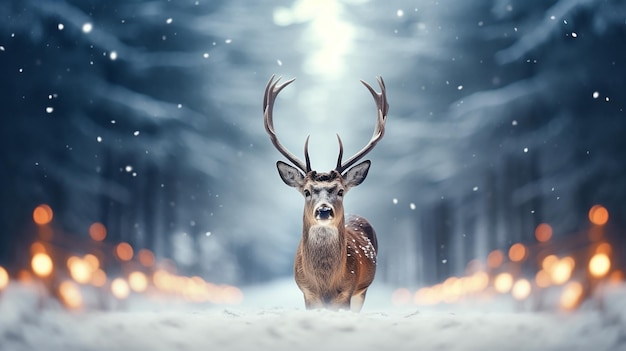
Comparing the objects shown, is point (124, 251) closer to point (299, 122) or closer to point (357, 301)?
point (357, 301)

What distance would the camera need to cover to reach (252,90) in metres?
6.26

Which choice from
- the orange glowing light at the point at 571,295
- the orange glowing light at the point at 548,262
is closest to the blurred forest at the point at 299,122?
the orange glowing light at the point at 548,262

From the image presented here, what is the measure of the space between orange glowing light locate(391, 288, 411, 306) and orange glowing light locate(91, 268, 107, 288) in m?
2.28

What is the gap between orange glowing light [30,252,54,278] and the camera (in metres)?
3.95

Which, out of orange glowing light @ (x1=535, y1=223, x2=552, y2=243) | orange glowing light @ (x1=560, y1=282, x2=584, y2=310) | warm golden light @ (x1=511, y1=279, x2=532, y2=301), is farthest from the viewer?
orange glowing light @ (x1=535, y1=223, x2=552, y2=243)

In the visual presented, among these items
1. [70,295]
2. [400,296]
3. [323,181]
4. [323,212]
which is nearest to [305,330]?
[323,212]

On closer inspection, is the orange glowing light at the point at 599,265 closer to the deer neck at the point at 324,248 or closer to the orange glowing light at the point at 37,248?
the deer neck at the point at 324,248

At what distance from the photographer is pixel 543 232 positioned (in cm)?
479

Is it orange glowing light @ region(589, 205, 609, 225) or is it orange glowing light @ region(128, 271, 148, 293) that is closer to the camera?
orange glowing light @ region(589, 205, 609, 225)

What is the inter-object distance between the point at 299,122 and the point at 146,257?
1.84 m

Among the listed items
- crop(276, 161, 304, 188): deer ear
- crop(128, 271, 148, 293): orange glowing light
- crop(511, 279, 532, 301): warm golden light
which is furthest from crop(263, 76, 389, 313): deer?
crop(128, 271, 148, 293): orange glowing light

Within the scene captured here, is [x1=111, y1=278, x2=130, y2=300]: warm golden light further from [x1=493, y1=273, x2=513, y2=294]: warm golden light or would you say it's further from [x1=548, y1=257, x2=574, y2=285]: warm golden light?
[x1=548, y1=257, x2=574, y2=285]: warm golden light

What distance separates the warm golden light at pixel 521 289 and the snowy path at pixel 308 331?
0.79 m

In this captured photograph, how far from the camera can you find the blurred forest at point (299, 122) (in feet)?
14.6
